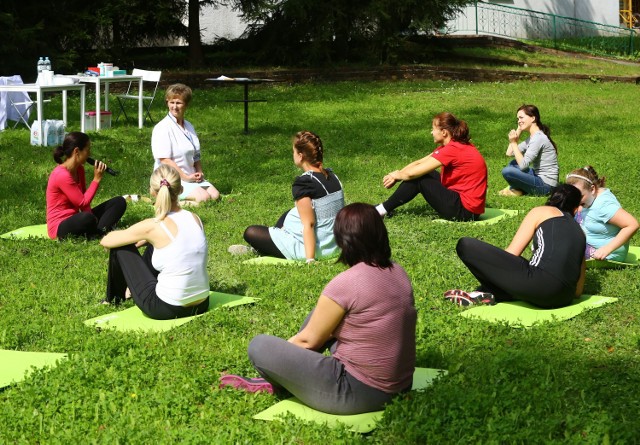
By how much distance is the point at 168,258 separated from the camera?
6840 millimetres

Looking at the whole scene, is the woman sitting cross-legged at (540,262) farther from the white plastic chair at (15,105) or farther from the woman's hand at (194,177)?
the white plastic chair at (15,105)

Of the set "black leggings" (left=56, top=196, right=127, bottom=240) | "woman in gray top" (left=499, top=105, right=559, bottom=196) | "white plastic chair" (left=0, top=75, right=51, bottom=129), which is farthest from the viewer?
"white plastic chair" (left=0, top=75, right=51, bottom=129)

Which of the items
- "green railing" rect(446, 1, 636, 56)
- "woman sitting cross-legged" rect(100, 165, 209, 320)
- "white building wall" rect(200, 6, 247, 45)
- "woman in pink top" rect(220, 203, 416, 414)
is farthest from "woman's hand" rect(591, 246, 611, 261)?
"green railing" rect(446, 1, 636, 56)

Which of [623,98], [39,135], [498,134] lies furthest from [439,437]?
[623,98]

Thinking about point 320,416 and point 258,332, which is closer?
point 320,416

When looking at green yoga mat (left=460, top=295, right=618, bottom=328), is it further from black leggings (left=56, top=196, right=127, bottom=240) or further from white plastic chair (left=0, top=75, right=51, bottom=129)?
white plastic chair (left=0, top=75, right=51, bottom=129)

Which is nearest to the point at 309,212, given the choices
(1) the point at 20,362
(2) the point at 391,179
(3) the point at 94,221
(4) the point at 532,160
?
(2) the point at 391,179

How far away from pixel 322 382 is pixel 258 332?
1648 mm

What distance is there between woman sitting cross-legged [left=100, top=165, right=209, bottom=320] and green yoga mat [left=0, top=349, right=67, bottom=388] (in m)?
0.87

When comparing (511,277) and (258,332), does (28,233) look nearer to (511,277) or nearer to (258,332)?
(258,332)

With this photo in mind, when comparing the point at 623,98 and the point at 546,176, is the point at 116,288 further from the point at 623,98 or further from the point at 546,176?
the point at 623,98

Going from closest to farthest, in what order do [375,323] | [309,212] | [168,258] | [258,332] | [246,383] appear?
[375,323] → [246,383] → [258,332] → [168,258] → [309,212]

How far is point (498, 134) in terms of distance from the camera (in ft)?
55.7

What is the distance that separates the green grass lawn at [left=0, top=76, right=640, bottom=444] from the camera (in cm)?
507
